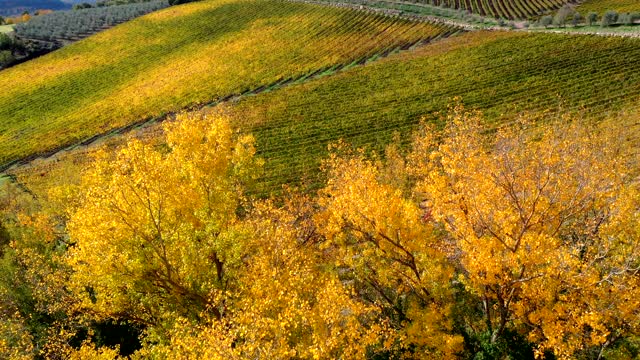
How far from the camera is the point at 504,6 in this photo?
121125 millimetres

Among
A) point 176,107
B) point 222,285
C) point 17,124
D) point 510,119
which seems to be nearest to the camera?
point 222,285

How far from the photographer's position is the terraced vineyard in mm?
114412

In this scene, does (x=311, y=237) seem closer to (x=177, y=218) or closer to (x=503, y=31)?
(x=177, y=218)

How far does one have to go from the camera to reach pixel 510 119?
55.3 m

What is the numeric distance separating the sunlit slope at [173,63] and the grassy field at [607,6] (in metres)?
44.7

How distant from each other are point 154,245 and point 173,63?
90230 mm

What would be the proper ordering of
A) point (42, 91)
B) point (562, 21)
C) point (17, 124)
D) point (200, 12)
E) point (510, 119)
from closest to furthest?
point (510, 119), point (17, 124), point (562, 21), point (42, 91), point (200, 12)

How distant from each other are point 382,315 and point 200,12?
426 feet

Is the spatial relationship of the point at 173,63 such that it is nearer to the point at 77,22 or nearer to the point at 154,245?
the point at 77,22

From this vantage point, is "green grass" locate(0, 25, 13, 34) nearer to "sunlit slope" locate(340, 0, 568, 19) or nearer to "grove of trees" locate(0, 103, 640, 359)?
"sunlit slope" locate(340, 0, 568, 19)

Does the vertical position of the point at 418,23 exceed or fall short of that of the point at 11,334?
it exceeds it

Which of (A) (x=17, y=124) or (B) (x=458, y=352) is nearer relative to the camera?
(B) (x=458, y=352)

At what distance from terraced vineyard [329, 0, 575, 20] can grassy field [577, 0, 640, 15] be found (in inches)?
237

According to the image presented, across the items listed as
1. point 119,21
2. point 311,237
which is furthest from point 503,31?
point 119,21
